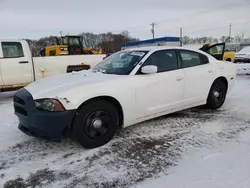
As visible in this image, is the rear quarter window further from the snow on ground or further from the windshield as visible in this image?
the windshield

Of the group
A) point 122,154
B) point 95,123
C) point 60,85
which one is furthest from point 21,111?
point 122,154

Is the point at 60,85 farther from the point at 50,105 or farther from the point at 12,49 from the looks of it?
the point at 12,49

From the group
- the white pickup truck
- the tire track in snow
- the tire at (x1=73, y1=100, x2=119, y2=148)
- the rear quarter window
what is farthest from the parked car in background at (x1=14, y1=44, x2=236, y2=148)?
the rear quarter window

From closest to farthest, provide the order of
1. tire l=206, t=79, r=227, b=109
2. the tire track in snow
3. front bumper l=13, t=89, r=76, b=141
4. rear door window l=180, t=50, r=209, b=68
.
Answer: the tire track in snow < front bumper l=13, t=89, r=76, b=141 < rear door window l=180, t=50, r=209, b=68 < tire l=206, t=79, r=227, b=109

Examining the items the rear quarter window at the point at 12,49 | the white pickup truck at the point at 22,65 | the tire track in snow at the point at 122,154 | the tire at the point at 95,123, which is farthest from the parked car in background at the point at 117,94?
the rear quarter window at the point at 12,49

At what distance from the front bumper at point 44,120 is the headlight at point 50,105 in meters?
0.06

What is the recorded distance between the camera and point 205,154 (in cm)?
332

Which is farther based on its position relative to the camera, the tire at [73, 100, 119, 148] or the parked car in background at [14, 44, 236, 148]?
the tire at [73, 100, 119, 148]

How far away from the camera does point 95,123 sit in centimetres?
355

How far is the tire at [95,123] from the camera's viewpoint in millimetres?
3400

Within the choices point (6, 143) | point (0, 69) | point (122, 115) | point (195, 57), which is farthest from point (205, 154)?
point (0, 69)

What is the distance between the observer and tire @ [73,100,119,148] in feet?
11.2

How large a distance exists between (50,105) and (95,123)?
74 cm

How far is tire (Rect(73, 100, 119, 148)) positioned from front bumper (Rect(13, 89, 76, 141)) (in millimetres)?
176
